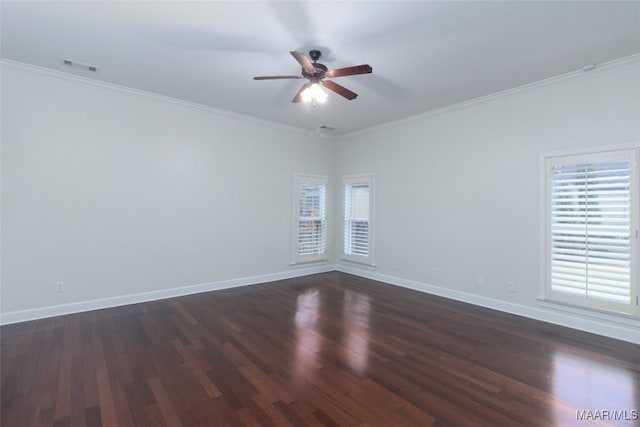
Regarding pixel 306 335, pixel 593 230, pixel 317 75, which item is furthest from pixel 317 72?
pixel 593 230

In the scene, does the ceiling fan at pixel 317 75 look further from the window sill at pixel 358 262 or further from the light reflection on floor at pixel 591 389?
the window sill at pixel 358 262

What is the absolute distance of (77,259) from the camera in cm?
383

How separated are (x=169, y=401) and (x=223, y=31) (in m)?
3.09

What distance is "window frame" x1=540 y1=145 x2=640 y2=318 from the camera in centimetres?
307

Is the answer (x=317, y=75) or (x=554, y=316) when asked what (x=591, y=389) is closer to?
(x=554, y=316)

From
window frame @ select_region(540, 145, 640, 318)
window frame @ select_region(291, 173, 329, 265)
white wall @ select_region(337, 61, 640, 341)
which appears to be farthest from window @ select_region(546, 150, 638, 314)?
window frame @ select_region(291, 173, 329, 265)

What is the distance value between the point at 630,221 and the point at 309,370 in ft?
11.7

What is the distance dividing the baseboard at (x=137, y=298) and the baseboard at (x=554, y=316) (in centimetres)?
235

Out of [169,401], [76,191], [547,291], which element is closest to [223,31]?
[76,191]

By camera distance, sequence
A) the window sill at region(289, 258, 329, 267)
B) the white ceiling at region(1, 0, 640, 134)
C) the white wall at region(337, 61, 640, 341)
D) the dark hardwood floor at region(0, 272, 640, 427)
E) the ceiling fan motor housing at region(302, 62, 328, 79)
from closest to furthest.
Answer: the dark hardwood floor at region(0, 272, 640, 427), the white ceiling at region(1, 0, 640, 134), the ceiling fan motor housing at region(302, 62, 328, 79), the white wall at region(337, 61, 640, 341), the window sill at region(289, 258, 329, 267)

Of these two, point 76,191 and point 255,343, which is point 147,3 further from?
point 255,343

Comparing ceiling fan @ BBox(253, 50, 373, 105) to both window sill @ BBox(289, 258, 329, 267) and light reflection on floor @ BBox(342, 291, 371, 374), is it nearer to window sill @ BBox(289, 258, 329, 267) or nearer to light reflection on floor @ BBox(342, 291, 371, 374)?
light reflection on floor @ BBox(342, 291, 371, 374)

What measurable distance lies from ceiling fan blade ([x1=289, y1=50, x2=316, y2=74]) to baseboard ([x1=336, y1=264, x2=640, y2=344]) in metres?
3.78

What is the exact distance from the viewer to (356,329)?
3418mm
